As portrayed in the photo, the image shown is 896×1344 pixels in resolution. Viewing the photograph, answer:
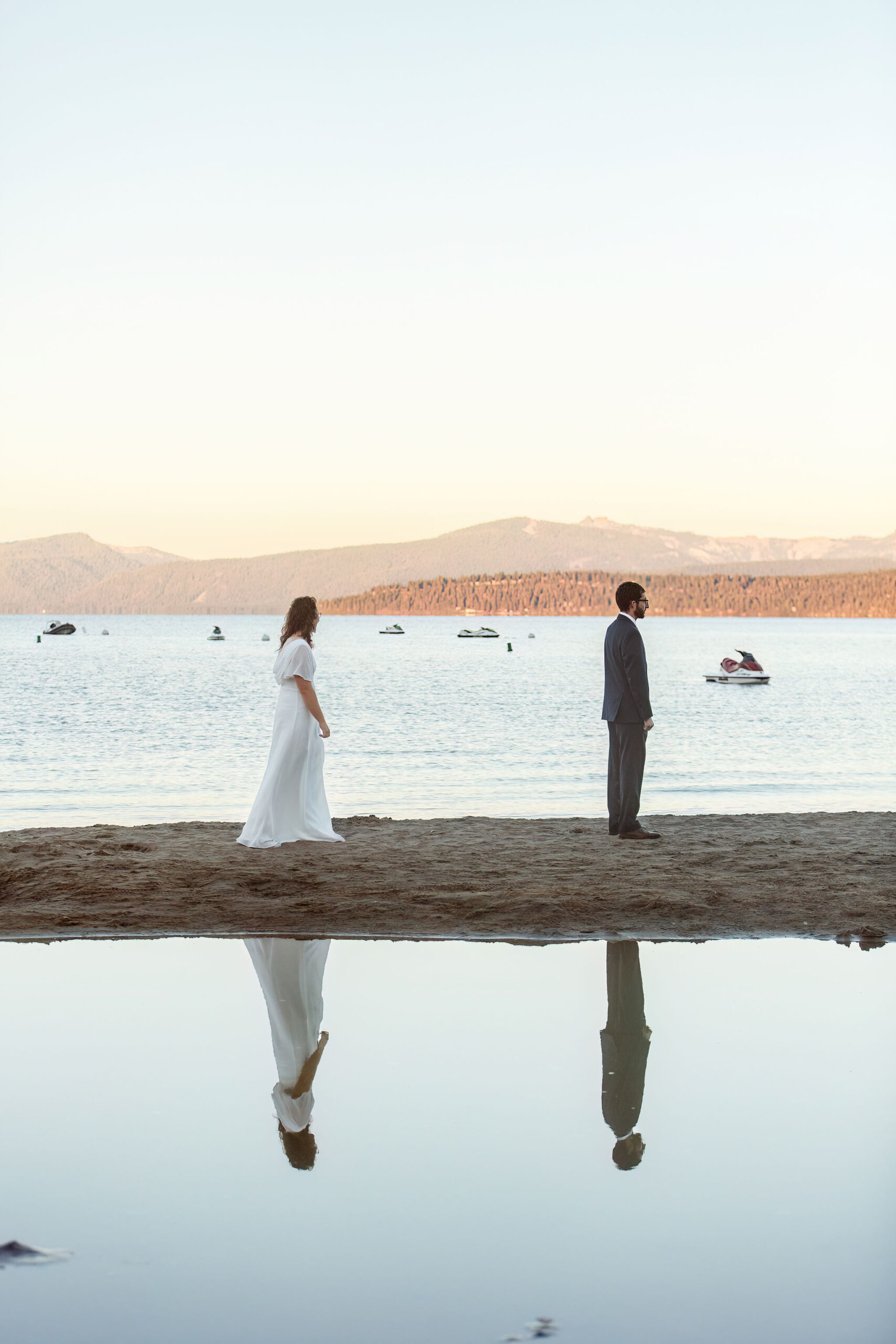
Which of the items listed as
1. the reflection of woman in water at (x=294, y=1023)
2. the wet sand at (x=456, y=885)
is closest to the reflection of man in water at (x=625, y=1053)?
the wet sand at (x=456, y=885)

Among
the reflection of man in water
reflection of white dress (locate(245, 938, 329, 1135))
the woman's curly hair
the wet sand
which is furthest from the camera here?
the woman's curly hair

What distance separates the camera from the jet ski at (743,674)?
62781 mm

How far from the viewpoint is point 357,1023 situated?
216 inches

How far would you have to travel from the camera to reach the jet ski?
206 feet

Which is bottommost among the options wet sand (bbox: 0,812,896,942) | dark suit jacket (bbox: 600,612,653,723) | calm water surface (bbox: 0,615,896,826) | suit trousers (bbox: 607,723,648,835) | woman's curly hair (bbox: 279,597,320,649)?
calm water surface (bbox: 0,615,896,826)

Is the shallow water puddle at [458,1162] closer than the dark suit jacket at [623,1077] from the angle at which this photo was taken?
Yes

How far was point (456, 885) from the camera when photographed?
867 centimetres

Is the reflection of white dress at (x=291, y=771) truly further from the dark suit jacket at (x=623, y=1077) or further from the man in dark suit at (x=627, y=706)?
the dark suit jacket at (x=623, y=1077)

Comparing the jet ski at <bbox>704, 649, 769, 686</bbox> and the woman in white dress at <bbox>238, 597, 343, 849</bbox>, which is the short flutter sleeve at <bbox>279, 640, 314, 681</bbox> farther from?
the jet ski at <bbox>704, 649, 769, 686</bbox>

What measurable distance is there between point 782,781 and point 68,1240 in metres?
19.5

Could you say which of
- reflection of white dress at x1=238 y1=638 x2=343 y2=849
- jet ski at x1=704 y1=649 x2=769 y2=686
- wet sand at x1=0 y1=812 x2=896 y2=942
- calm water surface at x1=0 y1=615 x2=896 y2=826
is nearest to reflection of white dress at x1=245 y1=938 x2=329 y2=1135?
wet sand at x1=0 y1=812 x2=896 y2=942

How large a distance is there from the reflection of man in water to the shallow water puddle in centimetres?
2

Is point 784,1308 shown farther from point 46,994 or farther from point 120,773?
point 120,773

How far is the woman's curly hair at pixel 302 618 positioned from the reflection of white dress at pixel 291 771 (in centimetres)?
10
